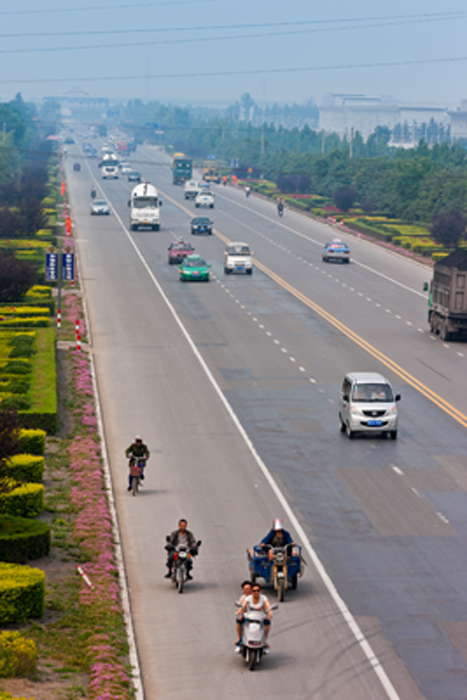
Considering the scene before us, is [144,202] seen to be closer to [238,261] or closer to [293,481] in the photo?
[238,261]

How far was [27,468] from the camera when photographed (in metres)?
26.6

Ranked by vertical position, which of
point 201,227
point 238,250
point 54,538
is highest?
point 54,538

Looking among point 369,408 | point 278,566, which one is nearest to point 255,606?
point 278,566

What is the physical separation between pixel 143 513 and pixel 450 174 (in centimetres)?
10791

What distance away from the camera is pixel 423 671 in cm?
1755

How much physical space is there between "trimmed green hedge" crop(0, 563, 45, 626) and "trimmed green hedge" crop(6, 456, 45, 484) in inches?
283

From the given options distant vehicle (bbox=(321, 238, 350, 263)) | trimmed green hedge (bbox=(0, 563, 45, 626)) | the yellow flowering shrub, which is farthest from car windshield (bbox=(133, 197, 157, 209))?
the yellow flowering shrub

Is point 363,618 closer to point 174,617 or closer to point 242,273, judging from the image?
point 174,617

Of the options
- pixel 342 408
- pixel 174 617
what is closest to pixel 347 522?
pixel 174 617

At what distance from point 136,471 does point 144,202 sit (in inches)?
2837

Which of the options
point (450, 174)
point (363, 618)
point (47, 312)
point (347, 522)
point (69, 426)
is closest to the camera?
point (363, 618)

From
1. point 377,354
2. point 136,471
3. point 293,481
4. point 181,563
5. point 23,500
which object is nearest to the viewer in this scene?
point 181,563

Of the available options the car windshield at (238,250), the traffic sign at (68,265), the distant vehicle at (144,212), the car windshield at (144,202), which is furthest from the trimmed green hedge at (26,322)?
the car windshield at (144,202)

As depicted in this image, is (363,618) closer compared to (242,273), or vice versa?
(363,618)
